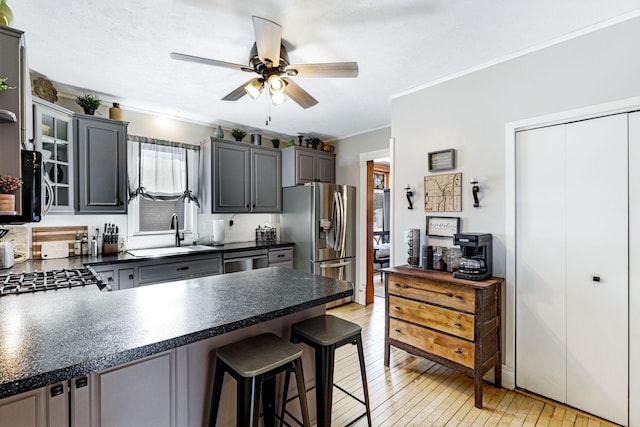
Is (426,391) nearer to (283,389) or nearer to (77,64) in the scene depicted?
(283,389)

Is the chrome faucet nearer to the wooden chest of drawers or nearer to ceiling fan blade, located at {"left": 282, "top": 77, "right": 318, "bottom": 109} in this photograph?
ceiling fan blade, located at {"left": 282, "top": 77, "right": 318, "bottom": 109}

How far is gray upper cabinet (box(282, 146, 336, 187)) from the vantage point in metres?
4.50

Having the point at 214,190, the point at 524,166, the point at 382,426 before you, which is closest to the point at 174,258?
the point at 214,190

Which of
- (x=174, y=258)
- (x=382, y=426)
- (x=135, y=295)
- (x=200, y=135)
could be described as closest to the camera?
(x=135, y=295)

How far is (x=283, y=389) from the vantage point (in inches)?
71.0

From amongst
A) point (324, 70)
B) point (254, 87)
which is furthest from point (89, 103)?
point (324, 70)

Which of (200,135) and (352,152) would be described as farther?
(352,152)

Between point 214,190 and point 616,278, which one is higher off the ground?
point 214,190

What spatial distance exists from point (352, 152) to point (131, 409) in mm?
4248

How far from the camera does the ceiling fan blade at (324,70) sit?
6.52ft

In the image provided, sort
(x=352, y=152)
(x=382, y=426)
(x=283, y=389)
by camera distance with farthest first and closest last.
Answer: (x=352, y=152), (x=382, y=426), (x=283, y=389)

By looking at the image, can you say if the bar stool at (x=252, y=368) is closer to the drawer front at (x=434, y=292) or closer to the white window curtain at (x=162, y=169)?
the drawer front at (x=434, y=292)

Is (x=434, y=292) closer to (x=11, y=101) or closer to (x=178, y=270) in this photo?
(x=178, y=270)

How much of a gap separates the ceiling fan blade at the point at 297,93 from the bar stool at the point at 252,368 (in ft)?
5.60
